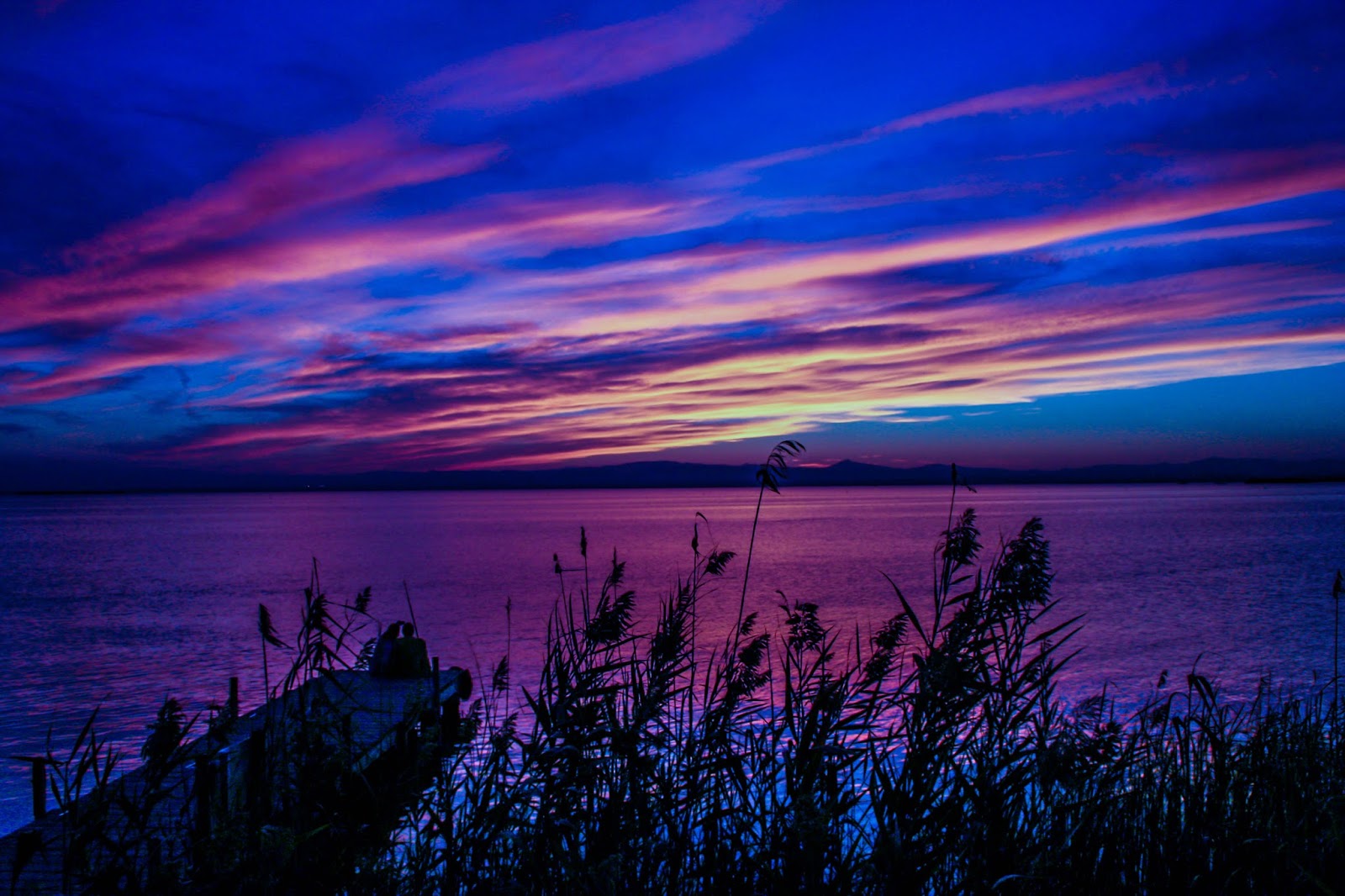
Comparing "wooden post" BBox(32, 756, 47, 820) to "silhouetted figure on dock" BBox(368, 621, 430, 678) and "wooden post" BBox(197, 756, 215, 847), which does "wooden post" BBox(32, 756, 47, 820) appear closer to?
"wooden post" BBox(197, 756, 215, 847)

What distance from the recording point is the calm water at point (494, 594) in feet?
71.5

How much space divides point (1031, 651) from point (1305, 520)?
90.0 meters

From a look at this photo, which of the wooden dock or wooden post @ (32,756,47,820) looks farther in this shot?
wooden post @ (32,756,47,820)

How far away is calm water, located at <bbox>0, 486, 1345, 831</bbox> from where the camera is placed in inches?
858

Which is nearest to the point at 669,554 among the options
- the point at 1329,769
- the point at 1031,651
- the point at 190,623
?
the point at 190,623

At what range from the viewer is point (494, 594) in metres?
39.7

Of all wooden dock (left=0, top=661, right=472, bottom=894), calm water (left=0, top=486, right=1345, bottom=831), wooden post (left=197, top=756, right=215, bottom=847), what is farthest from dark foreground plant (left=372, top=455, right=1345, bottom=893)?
calm water (left=0, top=486, right=1345, bottom=831)

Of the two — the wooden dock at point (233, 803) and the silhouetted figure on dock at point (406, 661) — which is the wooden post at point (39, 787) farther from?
the silhouetted figure on dock at point (406, 661)

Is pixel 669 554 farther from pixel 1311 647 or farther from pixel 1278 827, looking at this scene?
pixel 1278 827

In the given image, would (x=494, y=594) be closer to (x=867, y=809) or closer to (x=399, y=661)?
(x=399, y=661)

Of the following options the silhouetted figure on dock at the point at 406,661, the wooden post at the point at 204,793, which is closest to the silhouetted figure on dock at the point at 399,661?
the silhouetted figure on dock at the point at 406,661

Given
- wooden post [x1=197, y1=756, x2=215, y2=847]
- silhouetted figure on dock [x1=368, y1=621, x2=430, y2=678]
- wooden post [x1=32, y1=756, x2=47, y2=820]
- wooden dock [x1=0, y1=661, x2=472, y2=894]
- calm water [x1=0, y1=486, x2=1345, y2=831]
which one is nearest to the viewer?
wooden dock [x1=0, y1=661, x2=472, y2=894]

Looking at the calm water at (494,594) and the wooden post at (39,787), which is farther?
the calm water at (494,594)

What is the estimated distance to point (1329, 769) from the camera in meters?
7.39
